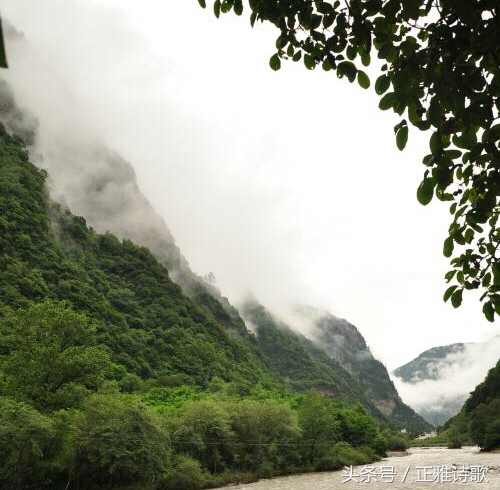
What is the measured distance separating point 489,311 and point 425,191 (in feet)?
5.00

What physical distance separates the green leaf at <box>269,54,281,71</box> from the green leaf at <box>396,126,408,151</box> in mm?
1828

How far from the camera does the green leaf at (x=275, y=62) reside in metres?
4.04

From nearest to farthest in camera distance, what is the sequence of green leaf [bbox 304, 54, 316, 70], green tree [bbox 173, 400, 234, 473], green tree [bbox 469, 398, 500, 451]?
green leaf [bbox 304, 54, 316, 70], green tree [bbox 173, 400, 234, 473], green tree [bbox 469, 398, 500, 451]

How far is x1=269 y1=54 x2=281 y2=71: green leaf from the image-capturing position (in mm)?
4039

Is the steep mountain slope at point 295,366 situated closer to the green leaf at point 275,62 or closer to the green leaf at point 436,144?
the green leaf at point 275,62

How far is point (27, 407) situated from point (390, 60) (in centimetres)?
2966

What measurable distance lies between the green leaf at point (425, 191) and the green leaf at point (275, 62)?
197 cm

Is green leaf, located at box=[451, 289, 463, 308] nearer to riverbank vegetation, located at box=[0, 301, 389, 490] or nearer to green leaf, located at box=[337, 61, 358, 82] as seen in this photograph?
green leaf, located at box=[337, 61, 358, 82]

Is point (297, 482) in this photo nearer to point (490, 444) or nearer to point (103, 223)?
point (490, 444)

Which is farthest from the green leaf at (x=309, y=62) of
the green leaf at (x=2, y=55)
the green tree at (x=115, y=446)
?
the green tree at (x=115, y=446)

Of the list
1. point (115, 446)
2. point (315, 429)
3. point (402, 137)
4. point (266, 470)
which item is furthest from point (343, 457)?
point (402, 137)

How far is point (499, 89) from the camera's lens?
2.78 metres

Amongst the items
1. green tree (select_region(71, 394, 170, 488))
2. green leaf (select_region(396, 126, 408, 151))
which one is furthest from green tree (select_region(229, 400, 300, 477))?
green leaf (select_region(396, 126, 408, 151))

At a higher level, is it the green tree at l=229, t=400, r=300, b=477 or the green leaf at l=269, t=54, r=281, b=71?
the green leaf at l=269, t=54, r=281, b=71
